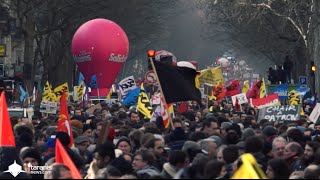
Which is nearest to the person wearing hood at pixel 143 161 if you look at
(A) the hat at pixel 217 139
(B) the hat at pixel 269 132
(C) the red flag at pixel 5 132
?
→ (C) the red flag at pixel 5 132

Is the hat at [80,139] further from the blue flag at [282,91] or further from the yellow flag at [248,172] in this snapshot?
the blue flag at [282,91]

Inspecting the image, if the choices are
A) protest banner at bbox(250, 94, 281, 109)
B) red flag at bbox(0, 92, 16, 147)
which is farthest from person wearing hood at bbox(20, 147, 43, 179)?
protest banner at bbox(250, 94, 281, 109)

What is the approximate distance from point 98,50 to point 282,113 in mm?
19729

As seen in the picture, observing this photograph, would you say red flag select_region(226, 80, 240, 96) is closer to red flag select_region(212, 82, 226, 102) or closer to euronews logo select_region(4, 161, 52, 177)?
red flag select_region(212, 82, 226, 102)

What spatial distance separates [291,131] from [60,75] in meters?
44.3

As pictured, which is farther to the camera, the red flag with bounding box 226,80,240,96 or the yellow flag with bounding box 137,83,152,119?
the red flag with bounding box 226,80,240,96

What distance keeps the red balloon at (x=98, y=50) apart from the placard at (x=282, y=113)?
756 inches

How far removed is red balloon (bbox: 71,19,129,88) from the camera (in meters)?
39.8

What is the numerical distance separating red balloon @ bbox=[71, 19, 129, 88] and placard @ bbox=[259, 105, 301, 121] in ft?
63.0

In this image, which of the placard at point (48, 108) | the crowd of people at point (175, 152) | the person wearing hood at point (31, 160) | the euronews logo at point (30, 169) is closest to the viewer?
the crowd of people at point (175, 152)

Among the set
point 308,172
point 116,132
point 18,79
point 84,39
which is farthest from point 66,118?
point 18,79

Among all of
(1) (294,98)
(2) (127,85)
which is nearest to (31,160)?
(2) (127,85)

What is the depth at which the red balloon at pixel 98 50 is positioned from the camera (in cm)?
3978

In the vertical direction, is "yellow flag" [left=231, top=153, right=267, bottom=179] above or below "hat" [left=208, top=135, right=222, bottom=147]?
above
